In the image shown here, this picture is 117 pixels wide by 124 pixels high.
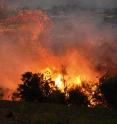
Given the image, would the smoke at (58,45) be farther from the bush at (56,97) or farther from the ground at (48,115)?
the ground at (48,115)

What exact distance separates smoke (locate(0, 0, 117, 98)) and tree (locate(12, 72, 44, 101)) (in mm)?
22342

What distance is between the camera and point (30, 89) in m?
56.2

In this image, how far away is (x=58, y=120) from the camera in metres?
31.9

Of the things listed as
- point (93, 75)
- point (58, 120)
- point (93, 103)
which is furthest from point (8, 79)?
point (58, 120)

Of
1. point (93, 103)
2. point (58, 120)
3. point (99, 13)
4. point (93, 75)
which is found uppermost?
point (99, 13)

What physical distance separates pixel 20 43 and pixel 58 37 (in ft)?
64.8

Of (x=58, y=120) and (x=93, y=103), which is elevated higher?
(x=93, y=103)

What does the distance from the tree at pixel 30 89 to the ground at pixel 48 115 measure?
13.8 m

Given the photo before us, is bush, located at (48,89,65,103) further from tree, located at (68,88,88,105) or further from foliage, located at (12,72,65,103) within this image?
tree, located at (68,88,88,105)

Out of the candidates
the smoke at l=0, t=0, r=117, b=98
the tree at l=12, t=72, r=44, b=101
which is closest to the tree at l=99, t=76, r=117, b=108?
the tree at l=12, t=72, r=44, b=101

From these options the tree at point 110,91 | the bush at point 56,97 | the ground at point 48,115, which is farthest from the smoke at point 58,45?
the ground at point 48,115

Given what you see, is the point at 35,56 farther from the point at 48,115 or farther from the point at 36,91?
the point at 48,115

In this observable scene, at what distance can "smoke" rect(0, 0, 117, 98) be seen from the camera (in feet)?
289

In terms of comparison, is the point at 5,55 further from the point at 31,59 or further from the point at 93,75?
the point at 93,75
